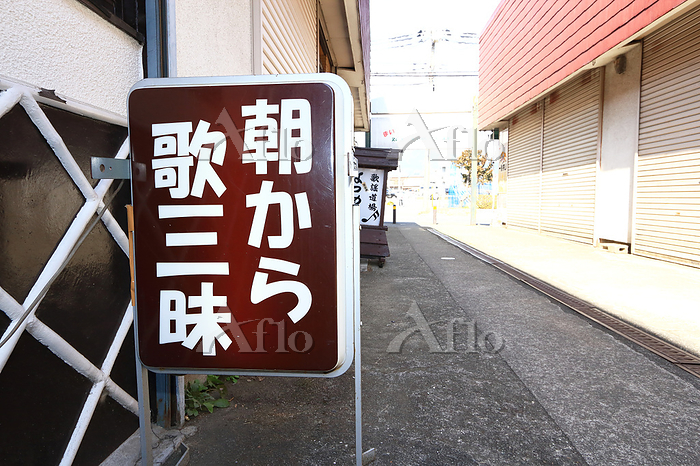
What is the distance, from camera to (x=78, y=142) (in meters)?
1.90

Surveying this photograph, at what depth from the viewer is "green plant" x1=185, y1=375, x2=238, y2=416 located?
278 cm

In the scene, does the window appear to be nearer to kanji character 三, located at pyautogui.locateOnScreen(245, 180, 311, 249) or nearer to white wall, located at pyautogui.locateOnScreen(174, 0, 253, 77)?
white wall, located at pyautogui.locateOnScreen(174, 0, 253, 77)

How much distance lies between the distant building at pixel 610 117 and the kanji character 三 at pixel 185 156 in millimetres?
8119

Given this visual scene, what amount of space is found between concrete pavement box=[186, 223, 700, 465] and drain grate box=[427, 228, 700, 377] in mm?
135

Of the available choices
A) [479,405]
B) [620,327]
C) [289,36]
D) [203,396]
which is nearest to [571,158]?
[620,327]

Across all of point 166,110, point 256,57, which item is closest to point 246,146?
point 166,110

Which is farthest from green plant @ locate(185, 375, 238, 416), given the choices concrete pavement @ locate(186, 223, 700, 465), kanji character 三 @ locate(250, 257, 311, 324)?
kanji character 三 @ locate(250, 257, 311, 324)

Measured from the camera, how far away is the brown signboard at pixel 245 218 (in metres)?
1.74

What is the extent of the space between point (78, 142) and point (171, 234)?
24.7 inches

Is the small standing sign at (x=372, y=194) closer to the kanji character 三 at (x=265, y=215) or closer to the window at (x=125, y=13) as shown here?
the window at (x=125, y=13)

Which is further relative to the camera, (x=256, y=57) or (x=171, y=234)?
(x=256, y=57)

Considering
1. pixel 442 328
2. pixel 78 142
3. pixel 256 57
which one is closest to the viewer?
pixel 78 142

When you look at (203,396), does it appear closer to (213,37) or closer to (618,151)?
(213,37)

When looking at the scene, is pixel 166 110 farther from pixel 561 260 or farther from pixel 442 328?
pixel 561 260
